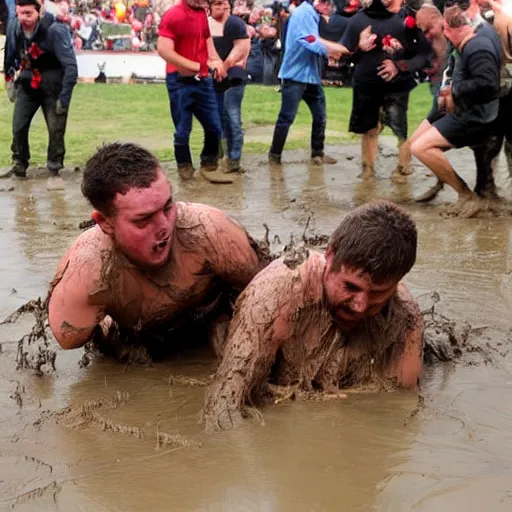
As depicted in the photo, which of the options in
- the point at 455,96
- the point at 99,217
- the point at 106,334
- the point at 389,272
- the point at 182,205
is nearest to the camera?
the point at 389,272

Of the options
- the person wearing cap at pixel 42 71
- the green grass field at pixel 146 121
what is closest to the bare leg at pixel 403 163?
the green grass field at pixel 146 121

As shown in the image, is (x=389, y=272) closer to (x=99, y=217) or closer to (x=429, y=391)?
(x=429, y=391)

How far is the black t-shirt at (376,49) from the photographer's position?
980 centimetres

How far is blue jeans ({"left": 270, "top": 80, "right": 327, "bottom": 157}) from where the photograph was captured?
11016mm

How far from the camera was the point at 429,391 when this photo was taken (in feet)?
14.8

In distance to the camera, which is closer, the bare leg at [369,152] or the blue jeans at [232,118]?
the bare leg at [369,152]

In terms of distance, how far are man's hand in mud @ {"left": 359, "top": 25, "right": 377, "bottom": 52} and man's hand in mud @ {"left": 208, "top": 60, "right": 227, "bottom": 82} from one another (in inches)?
57.7

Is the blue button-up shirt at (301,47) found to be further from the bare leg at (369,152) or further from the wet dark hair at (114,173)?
the wet dark hair at (114,173)

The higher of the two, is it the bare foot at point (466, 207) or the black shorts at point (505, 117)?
the black shorts at point (505, 117)

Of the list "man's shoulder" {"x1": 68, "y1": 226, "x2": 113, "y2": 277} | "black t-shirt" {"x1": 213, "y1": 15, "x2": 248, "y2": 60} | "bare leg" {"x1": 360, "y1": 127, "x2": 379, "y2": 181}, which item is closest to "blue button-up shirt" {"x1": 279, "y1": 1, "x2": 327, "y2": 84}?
"black t-shirt" {"x1": 213, "y1": 15, "x2": 248, "y2": 60}

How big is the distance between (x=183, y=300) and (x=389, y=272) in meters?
1.30

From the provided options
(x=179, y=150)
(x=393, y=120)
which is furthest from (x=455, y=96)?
(x=179, y=150)

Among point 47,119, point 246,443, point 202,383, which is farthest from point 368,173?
point 246,443

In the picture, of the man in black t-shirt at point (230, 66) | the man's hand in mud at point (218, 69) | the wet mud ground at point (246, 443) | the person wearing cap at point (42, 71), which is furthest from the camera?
the man in black t-shirt at point (230, 66)
